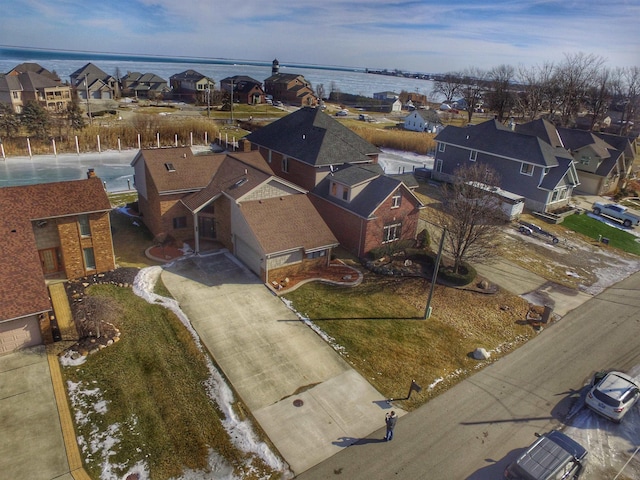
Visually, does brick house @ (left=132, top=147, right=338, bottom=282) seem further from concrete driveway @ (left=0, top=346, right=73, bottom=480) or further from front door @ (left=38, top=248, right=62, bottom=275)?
concrete driveway @ (left=0, top=346, right=73, bottom=480)

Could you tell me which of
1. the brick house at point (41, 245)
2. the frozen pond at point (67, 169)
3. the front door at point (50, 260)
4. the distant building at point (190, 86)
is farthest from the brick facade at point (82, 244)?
the distant building at point (190, 86)

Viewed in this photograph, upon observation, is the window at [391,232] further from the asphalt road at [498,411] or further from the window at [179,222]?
the window at [179,222]

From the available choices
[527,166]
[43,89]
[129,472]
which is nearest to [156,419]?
[129,472]

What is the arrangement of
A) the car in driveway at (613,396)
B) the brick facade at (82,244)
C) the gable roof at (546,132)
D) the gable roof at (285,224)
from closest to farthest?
the car in driveway at (613,396) → the brick facade at (82,244) → the gable roof at (285,224) → the gable roof at (546,132)

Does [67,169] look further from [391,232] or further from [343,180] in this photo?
[391,232]

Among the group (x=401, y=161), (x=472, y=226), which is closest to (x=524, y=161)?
(x=472, y=226)
